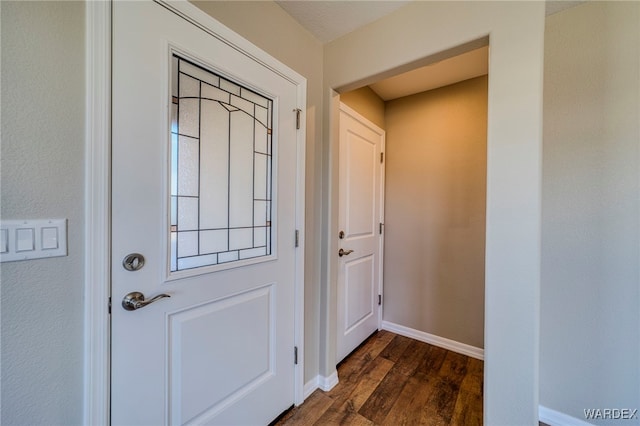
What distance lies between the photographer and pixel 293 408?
1.51 metres

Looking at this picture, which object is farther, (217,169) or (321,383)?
(321,383)

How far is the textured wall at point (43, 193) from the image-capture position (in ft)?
2.26

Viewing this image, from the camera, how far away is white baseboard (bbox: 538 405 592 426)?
1.39 m

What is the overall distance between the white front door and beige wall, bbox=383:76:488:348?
4.40ft

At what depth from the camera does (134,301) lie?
87 centimetres

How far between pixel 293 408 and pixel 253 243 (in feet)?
3.50

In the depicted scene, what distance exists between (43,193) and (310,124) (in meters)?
1.25

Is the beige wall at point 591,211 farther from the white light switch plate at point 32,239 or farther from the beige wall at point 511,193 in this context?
the white light switch plate at point 32,239

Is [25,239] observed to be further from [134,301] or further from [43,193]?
[134,301]

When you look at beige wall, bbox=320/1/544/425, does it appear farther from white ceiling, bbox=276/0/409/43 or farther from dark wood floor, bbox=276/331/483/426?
dark wood floor, bbox=276/331/483/426

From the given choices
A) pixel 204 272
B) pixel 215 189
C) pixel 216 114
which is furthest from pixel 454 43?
pixel 204 272

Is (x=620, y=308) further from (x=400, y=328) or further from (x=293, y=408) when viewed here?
(x=293, y=408)

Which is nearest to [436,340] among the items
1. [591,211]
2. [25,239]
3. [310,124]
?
[591,211]

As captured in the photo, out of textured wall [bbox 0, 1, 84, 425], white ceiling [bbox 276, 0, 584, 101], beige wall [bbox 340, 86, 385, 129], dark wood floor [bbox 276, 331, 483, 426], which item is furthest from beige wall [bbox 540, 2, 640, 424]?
textured wall [bbox 0, 1, 84, 425]
